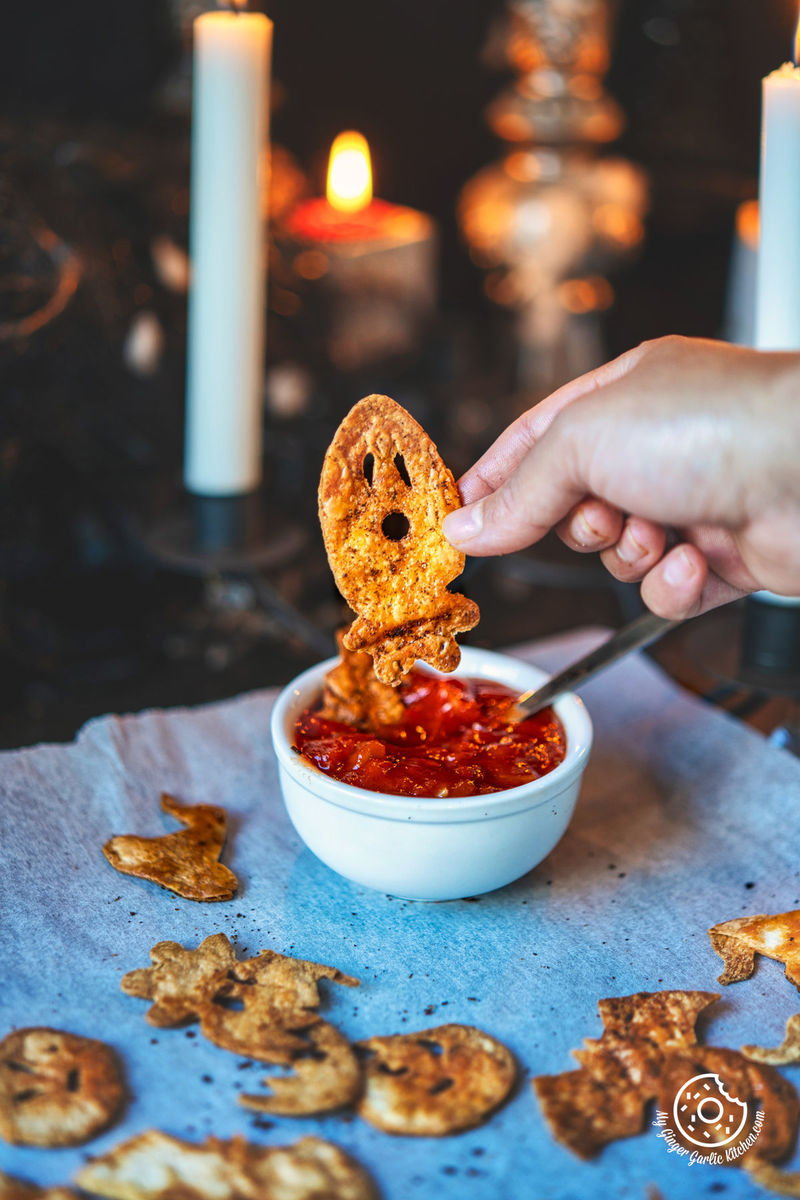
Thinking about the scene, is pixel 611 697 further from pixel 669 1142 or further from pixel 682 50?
pixel 682 50

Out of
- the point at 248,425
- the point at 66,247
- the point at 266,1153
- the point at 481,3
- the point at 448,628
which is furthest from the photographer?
the point at 481,3

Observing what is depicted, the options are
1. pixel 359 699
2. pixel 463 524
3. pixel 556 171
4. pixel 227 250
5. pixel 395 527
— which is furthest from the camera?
pixel 556 171

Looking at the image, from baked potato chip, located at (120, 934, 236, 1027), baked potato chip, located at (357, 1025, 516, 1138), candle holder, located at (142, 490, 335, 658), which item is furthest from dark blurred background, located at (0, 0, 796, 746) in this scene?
baked potato chip, located at (357, 1025, 516, 1138)

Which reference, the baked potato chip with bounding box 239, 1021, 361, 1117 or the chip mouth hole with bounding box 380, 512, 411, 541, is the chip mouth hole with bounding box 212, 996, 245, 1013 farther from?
the chip mouth hole with bounding box 380, 512, 411, 541

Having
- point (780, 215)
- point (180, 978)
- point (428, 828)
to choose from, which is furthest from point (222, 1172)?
point (780, 215)

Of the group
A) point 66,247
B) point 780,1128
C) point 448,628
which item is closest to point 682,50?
point 66,247

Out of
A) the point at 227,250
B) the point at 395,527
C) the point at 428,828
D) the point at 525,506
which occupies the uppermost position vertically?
the point at 227,250

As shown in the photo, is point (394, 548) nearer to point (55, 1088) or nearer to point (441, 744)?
point (441, 744)
